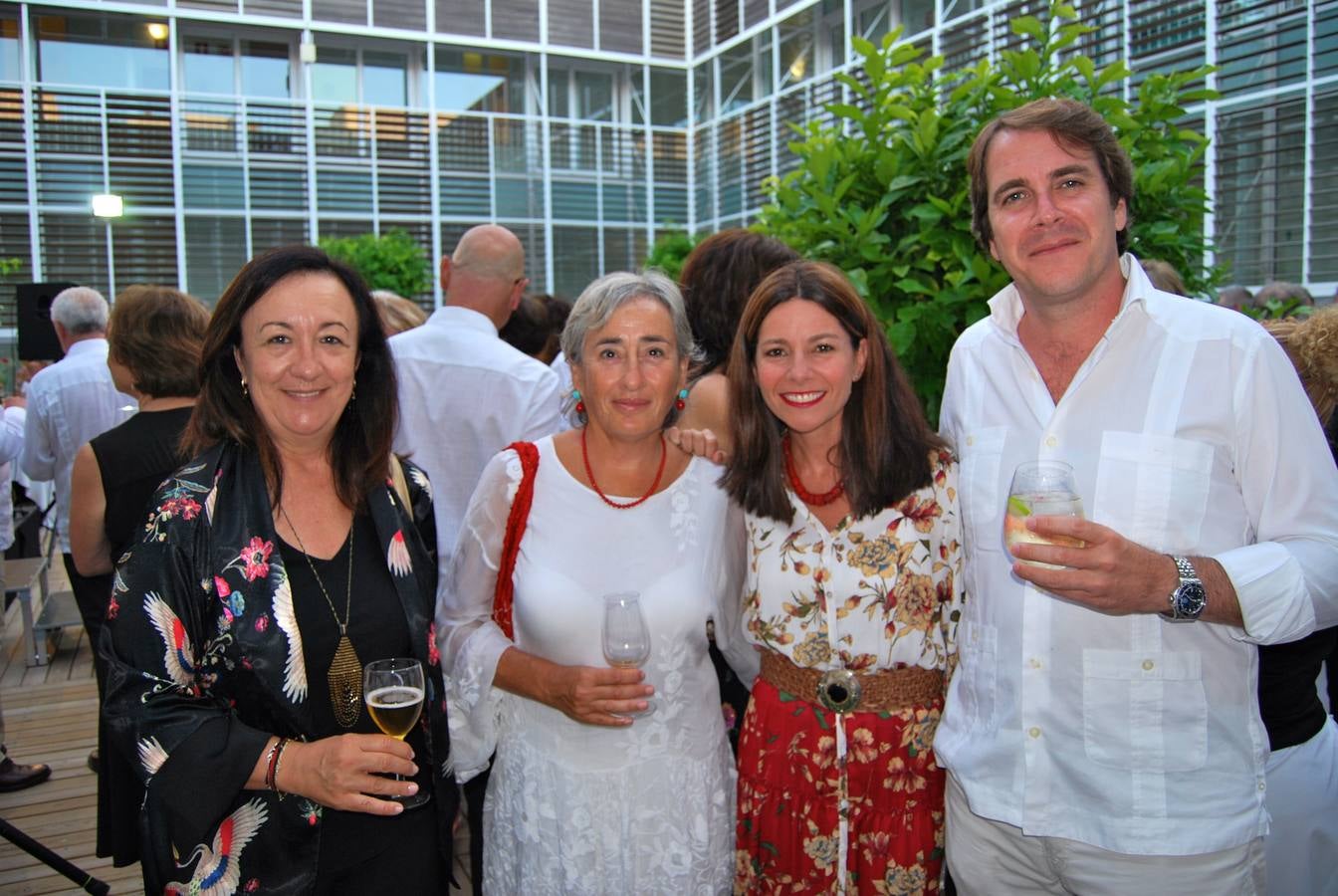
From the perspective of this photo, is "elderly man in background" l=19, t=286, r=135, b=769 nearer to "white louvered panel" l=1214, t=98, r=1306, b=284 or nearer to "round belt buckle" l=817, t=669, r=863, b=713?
"round belt buckle" l=817, t=669, r=863, b=713

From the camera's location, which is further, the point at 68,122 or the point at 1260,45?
the point at 68,122

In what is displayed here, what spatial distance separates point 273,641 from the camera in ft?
6.32

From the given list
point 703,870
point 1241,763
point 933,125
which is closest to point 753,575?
point 703,870

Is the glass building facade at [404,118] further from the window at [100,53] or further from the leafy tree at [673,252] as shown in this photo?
the leafy tree at [673,252]

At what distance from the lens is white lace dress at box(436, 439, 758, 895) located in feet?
7.68

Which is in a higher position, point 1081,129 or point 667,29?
point 667,29

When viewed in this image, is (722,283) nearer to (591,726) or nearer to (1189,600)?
(591,726)

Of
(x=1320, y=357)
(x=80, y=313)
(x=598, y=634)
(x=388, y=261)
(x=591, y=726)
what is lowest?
(x=591, y=726)

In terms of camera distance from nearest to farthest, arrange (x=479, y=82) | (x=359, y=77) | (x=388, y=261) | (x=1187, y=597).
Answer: (x=1187, y=597)
(x=388, y=261)
(x=359, y=77)
(x=479, y=82)

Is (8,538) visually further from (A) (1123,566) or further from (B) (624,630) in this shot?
(A) (1123,566)

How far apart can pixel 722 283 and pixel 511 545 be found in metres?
1.32

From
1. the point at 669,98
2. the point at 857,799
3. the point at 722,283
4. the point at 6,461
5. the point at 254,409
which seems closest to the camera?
the point at 254,409

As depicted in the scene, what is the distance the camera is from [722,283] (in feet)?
10.8

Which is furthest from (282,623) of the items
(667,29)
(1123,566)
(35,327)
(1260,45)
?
(667,29)
